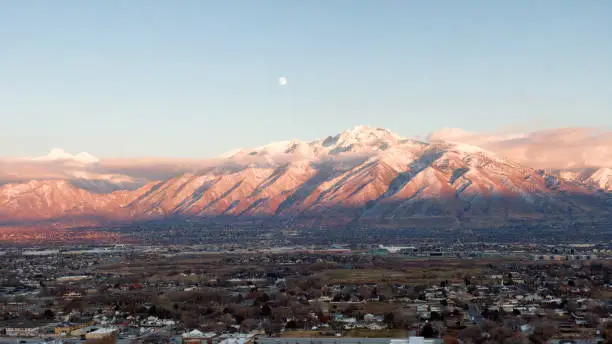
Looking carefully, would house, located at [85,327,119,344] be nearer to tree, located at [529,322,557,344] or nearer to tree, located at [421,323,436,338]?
tree, located at [421,323,436,338]

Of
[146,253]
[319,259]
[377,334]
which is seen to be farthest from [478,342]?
[146,253]

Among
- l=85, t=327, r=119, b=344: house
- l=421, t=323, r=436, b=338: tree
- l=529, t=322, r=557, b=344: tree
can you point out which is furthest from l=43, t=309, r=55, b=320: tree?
l=529, t=322, r=557, b=344: tree

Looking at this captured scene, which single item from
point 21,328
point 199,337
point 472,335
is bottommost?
point 21,328

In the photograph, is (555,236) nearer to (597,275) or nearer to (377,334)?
(597,275)

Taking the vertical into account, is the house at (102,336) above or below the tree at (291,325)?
above

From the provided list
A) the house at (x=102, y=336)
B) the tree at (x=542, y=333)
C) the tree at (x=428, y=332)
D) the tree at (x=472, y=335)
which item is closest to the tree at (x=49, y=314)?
the house at (x=102, y=336)

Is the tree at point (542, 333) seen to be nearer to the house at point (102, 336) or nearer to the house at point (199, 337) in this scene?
the house at point (199, 337)

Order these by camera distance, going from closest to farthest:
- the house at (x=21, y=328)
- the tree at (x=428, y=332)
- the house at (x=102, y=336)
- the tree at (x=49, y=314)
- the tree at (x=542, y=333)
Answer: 1. the tree at (x=542, y=333)
2. the house at (x=102, y=336)
3. the tree at (x=428, y=332)
4. the house at (x=21, y=328)
5. the tree at (x=49, y=314)

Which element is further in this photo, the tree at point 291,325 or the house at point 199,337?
the tree at point 291,325

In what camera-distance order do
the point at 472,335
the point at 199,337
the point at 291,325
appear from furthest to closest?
the point at 291,325, the point at 199,337, the point at 472,335

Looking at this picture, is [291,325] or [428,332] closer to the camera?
[428,332]

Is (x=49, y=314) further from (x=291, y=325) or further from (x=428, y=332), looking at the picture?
(x=428, y=332)

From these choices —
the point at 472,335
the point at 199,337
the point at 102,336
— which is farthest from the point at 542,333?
the point at 102,336
